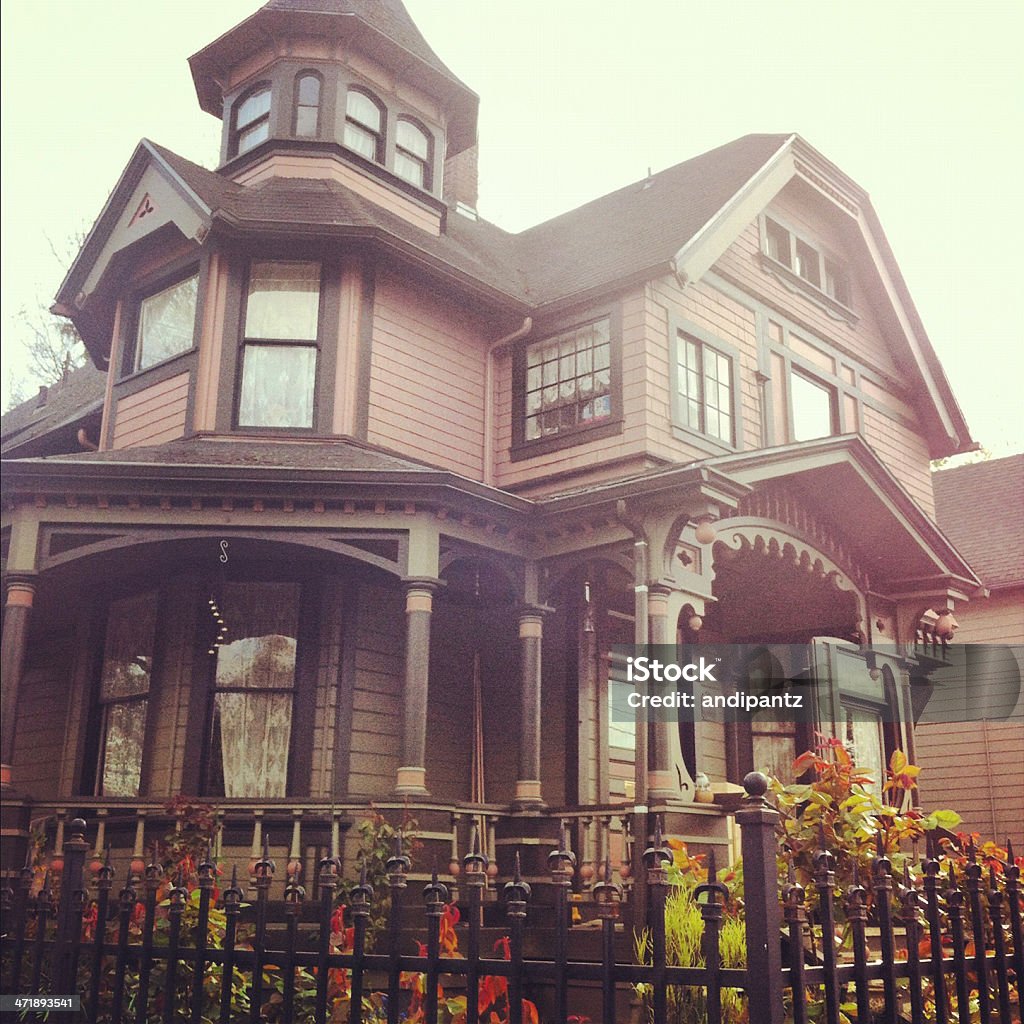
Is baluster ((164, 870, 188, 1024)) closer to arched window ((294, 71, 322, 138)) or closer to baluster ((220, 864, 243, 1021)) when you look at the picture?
baluster ((220, 864, 243, 1021))

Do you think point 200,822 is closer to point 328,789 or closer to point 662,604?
point 328,789

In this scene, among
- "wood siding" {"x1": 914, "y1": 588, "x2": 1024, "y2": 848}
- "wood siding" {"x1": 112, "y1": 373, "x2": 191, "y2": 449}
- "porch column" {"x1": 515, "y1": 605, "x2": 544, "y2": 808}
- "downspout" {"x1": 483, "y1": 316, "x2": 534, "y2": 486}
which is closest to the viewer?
"porch column" {"x1": 515, "y1": 605, "x2": 544, "y2": 808}

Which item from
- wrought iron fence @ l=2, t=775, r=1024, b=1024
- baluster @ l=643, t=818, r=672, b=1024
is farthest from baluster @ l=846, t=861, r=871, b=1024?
baluster @ l=643, t=818, r=672, b=1024

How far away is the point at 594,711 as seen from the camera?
1234 cm

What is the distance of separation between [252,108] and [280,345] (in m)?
3.79

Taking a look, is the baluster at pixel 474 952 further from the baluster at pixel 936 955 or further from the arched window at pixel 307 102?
the arched window at pixel 307 102

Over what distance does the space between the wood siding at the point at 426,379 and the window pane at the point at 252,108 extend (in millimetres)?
3065

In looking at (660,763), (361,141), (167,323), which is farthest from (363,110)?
(660,763)

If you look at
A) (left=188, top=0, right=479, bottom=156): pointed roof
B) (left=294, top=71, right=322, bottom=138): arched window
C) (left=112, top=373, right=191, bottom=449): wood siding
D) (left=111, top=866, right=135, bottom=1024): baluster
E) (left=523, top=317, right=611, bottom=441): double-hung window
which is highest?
(left=188, top=0, right=479, bottom=156): pointed roof

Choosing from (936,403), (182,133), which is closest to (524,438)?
(936,403)

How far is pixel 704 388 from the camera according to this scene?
526 inches

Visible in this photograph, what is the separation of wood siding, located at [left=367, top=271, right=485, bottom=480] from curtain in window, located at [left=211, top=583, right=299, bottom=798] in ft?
6.75

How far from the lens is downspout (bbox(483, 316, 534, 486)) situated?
13.5 metres

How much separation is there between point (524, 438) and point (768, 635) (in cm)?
351
